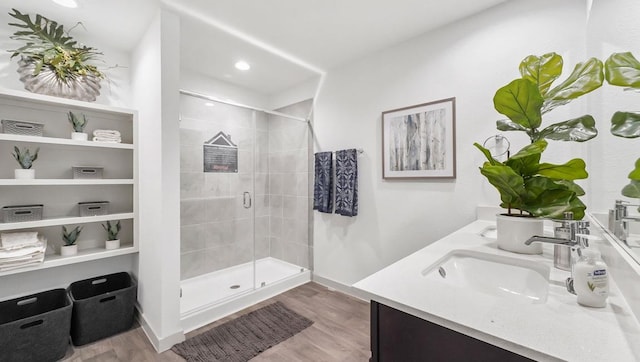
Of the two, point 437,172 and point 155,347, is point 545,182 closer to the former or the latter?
point 437,172

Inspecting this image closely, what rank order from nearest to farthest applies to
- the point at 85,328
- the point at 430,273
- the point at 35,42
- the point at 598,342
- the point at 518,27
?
the point at 598,342, the point at 430,273, the point at 518,27, the point at 85,328, the point at 35,42

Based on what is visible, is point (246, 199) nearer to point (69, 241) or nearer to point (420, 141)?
point (69, 241)

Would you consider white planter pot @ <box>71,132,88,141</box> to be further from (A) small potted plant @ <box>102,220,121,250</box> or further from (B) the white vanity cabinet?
(A) small potted plant @ <box>102,220,121,250</box>

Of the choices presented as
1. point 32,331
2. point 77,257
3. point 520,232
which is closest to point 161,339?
point 32,331

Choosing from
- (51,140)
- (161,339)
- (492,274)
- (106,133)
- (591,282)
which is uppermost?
(106,133)

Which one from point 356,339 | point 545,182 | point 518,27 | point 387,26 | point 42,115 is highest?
point 387,26

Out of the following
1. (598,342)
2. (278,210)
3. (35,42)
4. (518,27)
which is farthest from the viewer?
(278,210)

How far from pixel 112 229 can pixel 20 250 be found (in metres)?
0.58

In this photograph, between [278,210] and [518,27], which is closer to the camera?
[518,27]

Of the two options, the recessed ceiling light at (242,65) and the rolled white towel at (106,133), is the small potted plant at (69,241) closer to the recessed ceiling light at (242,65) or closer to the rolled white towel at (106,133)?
the rolled white towel at (106,133)

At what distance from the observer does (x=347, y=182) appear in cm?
270

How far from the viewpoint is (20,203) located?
2.00 m

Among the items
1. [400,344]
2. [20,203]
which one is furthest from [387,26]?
[20,203]

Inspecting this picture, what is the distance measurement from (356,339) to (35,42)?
11.4 feet
